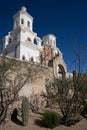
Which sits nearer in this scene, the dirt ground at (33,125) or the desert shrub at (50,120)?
the dirt ground at (33,125)

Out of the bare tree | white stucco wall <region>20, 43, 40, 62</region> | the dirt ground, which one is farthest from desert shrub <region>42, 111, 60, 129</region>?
white stucco wall <region>20, 43, 40, 62</region>

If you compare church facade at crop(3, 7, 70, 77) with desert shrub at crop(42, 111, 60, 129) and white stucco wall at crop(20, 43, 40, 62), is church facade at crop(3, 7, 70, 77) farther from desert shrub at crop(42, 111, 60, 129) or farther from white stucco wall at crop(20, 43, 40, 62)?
desert shrub at crop(42, 111, 60, 129)

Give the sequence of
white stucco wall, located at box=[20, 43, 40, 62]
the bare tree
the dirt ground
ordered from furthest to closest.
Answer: white stucco wall, located at box=[20, 43, 40, 62], the bare tree, the dirt ground

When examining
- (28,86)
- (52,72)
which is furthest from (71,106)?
(52,72)

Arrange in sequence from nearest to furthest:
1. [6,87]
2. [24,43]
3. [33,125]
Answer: [33,125] → [6,87] → [24,43]

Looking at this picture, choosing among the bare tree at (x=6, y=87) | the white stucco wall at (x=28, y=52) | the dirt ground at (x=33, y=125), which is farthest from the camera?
the white stucco wall at (x=28, y=52)

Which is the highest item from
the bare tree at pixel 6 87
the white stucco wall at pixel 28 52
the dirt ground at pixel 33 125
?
the white stucco wall at pixel 28 52

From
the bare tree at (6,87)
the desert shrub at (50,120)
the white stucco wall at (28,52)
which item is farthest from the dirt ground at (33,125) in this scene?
the white stucco wall at (28,52)

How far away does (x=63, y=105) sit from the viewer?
1446cm

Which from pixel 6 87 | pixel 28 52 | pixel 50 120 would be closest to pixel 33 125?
pixel 50 120

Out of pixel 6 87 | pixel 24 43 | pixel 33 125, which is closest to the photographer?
pixel 33 125

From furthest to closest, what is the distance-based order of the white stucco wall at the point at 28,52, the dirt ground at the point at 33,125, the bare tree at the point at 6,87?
1. the white stucco wall at the point at 28,52
2. the bare tree at the point at 6,87
3. the dirt ground at the point at 33,125

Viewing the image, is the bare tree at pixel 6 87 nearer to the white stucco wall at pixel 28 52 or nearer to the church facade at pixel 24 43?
the church facade at pixel 24 43

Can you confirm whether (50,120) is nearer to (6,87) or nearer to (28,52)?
(6,87)
